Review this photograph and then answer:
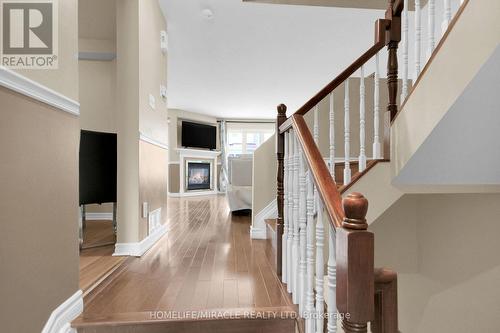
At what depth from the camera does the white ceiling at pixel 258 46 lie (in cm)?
320

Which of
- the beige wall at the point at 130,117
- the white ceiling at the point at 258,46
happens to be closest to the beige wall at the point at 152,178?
the beige wall at the point at 130,117

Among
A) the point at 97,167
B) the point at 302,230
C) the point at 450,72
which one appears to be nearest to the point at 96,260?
the point at 97,167

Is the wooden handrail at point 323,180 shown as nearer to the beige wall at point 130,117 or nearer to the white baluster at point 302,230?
the white baluster at point 302,230

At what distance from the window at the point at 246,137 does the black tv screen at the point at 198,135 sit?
0.71 metres

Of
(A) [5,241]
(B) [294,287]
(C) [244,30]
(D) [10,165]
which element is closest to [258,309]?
(B) [294,287]

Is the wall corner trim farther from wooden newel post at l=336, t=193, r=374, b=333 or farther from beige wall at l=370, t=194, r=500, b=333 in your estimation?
beige wall at l=370, t=194, r=500, b=333

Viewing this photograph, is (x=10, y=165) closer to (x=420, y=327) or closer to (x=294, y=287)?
(x=294, y=287)

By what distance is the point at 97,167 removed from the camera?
2.44 meters

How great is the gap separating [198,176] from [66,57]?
700 cm

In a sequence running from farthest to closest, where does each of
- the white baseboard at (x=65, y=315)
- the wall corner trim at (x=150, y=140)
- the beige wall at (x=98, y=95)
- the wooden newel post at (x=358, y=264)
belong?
the beige wall at (x=98, y=95) < the wall corner trim at (x=150, y=140) < the white baseboard at (x=65, y=315) < the wooden newel post at (x=358, y=264)

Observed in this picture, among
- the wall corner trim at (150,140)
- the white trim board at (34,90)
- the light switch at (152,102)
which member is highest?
the light switch at (152,102)

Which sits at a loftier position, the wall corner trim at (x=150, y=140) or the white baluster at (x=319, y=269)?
the wall corner trim at (x=150, y=140)

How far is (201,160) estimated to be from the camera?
8.37m

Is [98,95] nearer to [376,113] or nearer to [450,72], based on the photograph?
[376,113]
